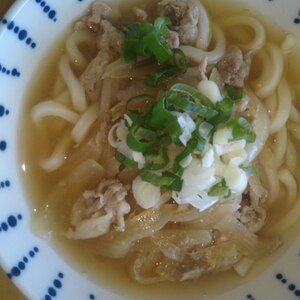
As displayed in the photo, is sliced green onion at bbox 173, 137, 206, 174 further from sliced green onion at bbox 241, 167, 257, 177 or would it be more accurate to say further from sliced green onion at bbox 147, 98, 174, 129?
sliced green onion at bbox 241, 167, 257, 177

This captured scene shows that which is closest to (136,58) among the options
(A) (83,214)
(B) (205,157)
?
(B) (205,157)

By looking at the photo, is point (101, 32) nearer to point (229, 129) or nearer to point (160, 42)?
point (160, 42)

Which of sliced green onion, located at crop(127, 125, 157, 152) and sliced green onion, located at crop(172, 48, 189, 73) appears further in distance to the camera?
sliced green onion, located at crop(172, 48, 189, 73)

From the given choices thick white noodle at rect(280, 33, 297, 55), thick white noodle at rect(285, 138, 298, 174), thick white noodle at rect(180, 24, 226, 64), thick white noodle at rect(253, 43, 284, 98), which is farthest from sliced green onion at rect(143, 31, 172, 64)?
thick white noodle at rect(285, 138, 298, 174)

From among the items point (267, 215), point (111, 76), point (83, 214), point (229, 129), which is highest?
point (229, 129)

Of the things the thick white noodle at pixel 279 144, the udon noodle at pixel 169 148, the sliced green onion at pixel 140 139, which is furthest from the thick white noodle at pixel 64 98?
the thick white noodle at pixel 279 144

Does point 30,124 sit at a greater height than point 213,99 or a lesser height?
lesser

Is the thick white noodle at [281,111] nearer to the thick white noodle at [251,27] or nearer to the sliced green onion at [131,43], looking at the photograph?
the thick white noodle at [251,27]
